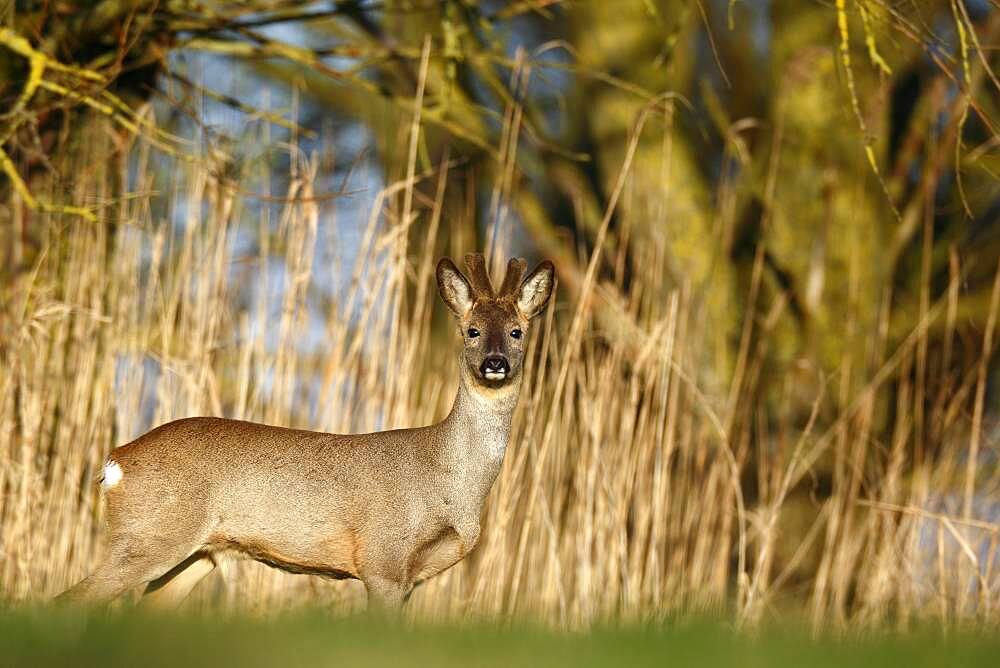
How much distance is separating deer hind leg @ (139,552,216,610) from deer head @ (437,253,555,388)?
3.29 feet

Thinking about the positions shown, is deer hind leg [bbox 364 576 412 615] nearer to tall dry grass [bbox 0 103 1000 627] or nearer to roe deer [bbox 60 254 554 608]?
roe deer [bbox 60 254 554 608]

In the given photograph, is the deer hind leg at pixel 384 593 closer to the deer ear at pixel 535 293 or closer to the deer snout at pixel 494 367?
the deer snout at pixel 494 367

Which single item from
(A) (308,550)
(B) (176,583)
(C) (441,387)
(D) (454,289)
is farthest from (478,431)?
(C) (441,387)

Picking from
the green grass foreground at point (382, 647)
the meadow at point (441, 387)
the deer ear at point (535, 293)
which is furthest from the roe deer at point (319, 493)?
the green grass foreground at point (382, 647)

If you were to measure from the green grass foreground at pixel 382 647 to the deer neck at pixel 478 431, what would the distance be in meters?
1.29

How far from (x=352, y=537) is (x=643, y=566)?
2665mm

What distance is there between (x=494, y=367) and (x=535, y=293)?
469 millimetres

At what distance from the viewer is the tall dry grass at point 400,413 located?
18.2ft

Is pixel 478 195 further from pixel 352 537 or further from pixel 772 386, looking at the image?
pixel 352 537

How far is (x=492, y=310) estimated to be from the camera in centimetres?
428

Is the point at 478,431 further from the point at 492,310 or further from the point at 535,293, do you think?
the point at 535,293

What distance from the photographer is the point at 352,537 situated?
4.05 metres

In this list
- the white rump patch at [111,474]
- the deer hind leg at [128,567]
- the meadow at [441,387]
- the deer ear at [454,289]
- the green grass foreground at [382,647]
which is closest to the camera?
the green grass foreground at [382,647]

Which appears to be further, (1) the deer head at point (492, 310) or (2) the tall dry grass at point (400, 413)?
(2) the tall dry grass at point (400, 413)
